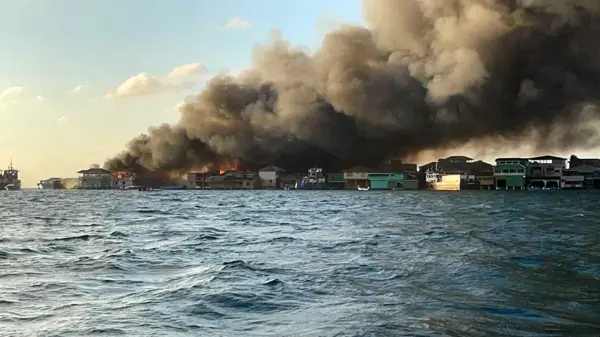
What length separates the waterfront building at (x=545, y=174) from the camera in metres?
91.2

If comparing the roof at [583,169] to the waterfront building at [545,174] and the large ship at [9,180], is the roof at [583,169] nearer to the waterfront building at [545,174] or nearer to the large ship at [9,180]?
the waterfront building at [545,174]

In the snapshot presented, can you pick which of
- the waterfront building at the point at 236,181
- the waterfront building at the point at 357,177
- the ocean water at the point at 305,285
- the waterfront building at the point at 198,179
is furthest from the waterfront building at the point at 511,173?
the ocean water at the point at 305,285

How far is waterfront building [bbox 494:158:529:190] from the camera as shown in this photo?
89.4 meters

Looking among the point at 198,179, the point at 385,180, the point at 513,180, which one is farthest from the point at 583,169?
the point at 198,179

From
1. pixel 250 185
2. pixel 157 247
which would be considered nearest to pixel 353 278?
pixel 157 247

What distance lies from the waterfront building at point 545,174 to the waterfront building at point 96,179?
82.3 metres

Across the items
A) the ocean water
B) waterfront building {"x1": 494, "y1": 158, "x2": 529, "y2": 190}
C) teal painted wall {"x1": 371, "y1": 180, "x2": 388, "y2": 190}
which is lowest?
the ocean water

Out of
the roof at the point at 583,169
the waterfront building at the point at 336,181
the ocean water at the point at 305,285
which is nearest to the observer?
the ocean water at the point at 305,285

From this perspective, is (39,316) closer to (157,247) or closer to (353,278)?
(353,278)

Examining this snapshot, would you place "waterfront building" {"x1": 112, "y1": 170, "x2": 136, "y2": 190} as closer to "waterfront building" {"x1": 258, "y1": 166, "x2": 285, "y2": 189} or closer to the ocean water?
"waterfront building" {"x1": 258, "y1": 166, "x2": 285, "y2": 189}

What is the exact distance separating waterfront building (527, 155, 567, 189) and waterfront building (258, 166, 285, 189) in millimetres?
45378

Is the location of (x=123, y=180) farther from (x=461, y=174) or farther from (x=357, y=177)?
(x=461, y=174)

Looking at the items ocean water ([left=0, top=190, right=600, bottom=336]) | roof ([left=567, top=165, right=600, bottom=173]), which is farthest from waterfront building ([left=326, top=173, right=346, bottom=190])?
ocean water ([left=0, top=190, right=600, bottom=336])

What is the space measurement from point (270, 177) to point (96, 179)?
41.2 metres
